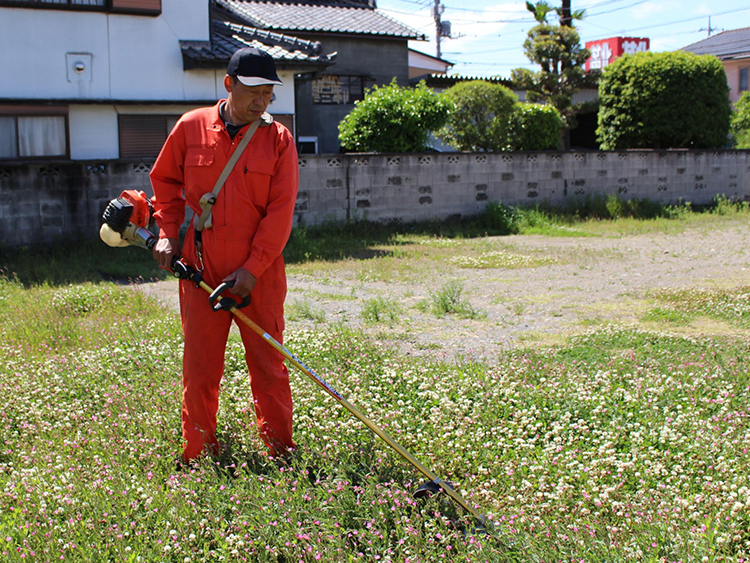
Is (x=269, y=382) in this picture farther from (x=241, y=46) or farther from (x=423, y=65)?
(x=423, y=65)

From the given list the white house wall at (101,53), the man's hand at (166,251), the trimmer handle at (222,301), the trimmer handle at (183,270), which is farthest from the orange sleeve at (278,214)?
the white house wall at (101,53)

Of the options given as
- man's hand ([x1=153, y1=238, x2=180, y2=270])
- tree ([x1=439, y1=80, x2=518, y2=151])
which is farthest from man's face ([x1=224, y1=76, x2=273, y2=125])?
tree ([x1=439, y1=80, x2=518, y2=151])

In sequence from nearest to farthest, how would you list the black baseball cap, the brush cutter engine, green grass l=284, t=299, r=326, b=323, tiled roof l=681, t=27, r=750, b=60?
the black baseball cap
the brush cutter engine
green grass l=284, t=299, r=326, b=323
tiled roof l=681, t=27, r=750, b=60

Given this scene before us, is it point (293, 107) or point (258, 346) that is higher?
point (293, 107)

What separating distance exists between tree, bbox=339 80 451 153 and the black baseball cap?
10660mm

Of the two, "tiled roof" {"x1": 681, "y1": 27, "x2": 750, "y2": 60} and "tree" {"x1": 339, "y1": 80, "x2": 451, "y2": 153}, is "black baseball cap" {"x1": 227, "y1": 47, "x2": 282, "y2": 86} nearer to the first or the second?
"tree" {"x1": 339, "y1": 80, "x2": 451, "y2": 153}

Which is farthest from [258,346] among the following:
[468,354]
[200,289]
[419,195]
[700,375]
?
[419,195]

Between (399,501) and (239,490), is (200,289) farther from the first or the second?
(399,501)

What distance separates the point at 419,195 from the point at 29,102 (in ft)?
22.7

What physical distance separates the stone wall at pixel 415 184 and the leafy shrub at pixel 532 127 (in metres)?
2.16

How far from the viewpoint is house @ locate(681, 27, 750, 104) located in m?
35.0

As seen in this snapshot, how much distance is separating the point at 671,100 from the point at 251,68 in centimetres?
1700

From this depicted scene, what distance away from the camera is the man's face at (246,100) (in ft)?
10.7

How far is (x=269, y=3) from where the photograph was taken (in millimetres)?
20969
